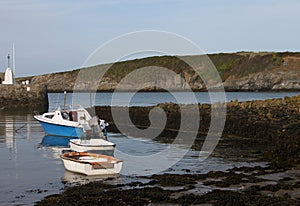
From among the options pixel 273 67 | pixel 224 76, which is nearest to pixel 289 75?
pixel 273 67

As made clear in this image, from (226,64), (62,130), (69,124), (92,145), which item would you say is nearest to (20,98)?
(62,130)

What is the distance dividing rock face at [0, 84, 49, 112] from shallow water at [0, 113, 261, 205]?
31.3m

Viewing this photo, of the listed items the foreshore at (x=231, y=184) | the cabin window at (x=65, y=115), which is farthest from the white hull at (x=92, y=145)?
the cabin window at (x=65, y=115)

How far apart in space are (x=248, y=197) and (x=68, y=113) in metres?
18.3

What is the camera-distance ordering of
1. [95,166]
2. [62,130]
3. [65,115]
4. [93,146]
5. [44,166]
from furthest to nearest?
[65,115] → [62,130] → [93,146] → [44,166] → [95,166]

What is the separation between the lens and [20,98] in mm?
59906

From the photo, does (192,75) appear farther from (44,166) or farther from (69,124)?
(44,166)

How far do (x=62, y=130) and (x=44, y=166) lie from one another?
31.9 feet

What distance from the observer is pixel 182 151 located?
76.2ft

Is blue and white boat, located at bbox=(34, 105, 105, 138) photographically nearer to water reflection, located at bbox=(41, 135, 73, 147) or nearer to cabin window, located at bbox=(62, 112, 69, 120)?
cabin window, located at bbox=(62, 112, 69, 120)

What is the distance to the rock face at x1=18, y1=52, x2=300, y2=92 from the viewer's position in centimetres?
14850

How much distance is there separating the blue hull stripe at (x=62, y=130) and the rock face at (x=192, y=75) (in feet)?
390

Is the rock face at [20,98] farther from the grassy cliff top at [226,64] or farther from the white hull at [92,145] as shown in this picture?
the grassy cliff top at [226,64]

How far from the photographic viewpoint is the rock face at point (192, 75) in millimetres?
148500
